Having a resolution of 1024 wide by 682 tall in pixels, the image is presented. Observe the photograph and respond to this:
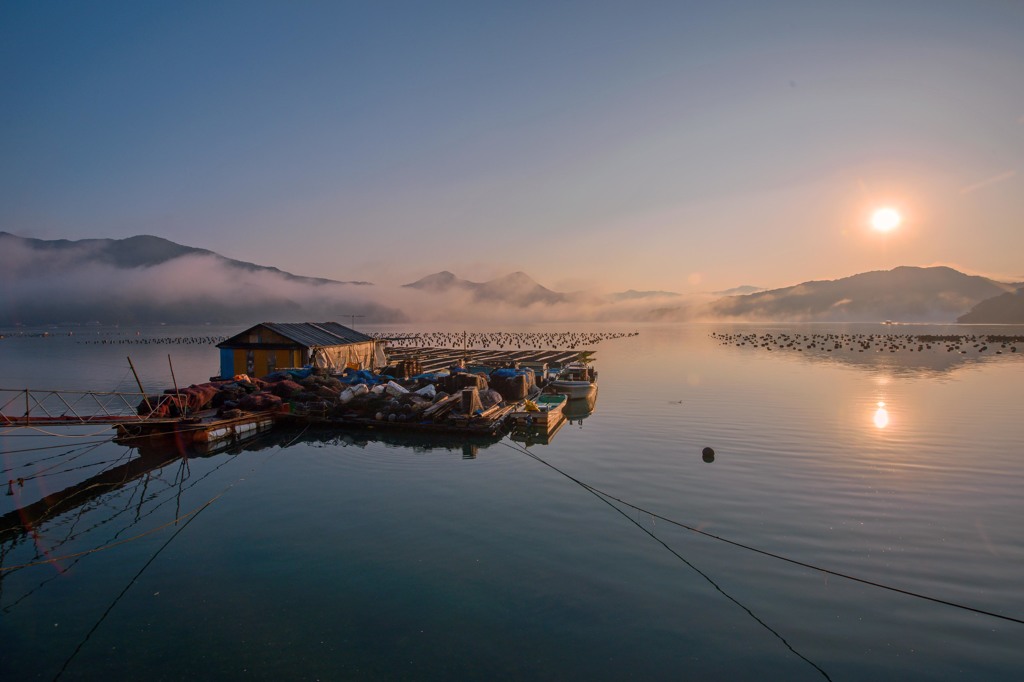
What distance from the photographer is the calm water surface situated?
11.3 metres

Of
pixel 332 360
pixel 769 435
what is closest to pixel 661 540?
pixel 769 435

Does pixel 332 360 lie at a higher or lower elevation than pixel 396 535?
higher

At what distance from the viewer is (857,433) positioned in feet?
106

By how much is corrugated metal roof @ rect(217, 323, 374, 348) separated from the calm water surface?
1742 cm

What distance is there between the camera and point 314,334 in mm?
49781

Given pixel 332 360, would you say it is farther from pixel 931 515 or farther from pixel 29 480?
pixel 931 515

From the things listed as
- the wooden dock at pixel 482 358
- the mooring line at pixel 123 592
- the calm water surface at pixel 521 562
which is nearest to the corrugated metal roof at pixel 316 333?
the wooden dock at pixel 482 358

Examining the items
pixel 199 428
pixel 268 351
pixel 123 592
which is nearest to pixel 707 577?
pixel 123 592

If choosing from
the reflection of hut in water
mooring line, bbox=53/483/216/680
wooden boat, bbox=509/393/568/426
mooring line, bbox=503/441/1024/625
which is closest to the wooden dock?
the reflection of hut in water

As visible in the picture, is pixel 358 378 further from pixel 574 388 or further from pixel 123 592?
pixel 123 592

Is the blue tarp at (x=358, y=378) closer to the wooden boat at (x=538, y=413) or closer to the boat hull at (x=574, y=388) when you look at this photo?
the wooden boat at (x=538, y=413)

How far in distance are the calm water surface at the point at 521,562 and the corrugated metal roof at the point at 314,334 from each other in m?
Answer: 17.4

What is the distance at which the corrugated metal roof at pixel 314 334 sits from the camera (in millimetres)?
45656

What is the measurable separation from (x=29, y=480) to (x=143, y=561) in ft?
43.0
